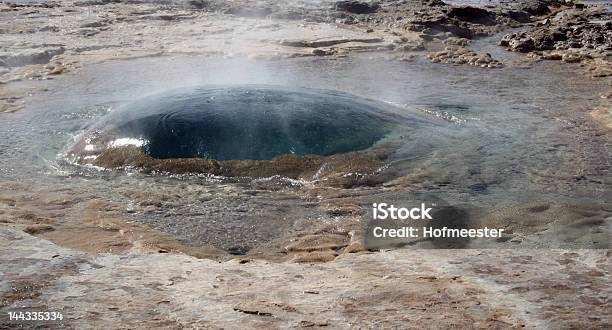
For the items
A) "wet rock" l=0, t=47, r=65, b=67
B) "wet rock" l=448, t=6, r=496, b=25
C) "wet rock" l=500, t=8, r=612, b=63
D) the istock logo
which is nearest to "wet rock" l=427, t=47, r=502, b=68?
"wet rock" l=500, t=8, r=612, b=63

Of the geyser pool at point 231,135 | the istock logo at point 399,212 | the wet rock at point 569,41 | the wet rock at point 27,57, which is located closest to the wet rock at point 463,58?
the wet rock at point 569,41

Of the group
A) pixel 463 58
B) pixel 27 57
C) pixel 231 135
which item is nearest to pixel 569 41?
pixel 463 58

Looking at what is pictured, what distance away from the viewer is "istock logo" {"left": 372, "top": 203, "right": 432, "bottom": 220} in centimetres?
336

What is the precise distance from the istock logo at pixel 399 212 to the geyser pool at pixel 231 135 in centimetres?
62

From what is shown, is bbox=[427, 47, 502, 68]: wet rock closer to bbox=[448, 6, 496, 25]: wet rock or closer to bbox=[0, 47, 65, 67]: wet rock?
bbox=[448, 6, 496, 25]: wet rock

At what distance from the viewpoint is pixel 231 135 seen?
4117 mm

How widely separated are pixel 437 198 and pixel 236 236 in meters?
1.30

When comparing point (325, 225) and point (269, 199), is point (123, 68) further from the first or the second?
point (325, 225)

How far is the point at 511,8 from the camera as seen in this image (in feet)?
43.4

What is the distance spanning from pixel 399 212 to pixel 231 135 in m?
1.38

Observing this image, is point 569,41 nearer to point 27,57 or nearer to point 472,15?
point 472,15

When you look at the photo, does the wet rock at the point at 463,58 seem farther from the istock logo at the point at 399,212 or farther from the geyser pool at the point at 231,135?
the istock logo at the point at 399,212

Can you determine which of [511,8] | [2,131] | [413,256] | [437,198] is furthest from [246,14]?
[413,256]

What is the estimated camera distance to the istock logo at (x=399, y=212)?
11.0 ft
